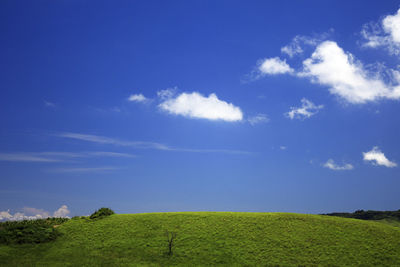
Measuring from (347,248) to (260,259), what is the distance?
9.83m

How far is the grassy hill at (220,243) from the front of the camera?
32.1 m

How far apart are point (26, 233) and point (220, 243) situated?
938 inches

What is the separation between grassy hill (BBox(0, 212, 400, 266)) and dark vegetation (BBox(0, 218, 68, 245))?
92 centimetres

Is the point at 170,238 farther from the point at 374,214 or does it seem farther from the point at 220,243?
the point at 374,214

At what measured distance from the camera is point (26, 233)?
37906mm

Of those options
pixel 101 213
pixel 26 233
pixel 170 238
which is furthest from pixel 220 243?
pixel 26 233

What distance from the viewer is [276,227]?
38.5m

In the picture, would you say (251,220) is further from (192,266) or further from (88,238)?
(88,238)

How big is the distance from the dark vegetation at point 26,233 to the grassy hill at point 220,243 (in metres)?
0.92

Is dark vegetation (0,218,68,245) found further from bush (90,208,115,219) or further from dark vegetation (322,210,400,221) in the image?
dark vegetation (322,210,400,221)

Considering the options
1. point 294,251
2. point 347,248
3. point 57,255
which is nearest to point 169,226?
point 57,255

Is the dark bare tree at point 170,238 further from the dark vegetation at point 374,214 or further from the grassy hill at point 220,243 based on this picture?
the dark vegetation at point 374,214

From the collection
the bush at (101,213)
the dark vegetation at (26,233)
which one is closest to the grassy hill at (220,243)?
the dark vegetation at (26,233)

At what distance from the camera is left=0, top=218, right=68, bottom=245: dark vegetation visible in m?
36.8
